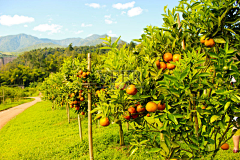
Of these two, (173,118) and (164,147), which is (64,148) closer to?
(164,147)

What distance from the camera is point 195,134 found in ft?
4.35

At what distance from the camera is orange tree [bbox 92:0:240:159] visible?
3.95 feet

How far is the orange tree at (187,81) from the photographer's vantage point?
3.95 ft

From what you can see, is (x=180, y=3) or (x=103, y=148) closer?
(x=180, y=3)

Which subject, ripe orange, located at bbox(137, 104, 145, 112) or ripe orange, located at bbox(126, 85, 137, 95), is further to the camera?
ripe orange, located at bbox(137, 104, 145, 112)

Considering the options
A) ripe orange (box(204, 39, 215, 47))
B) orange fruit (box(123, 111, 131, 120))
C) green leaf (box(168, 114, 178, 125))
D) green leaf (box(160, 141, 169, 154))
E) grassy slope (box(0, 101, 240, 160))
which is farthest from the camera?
grassy slope (box(0, 101, 240, 160))

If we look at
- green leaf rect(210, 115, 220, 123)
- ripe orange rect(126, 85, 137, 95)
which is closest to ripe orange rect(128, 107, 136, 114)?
ripe orange rect(126, 85, 137, 95)

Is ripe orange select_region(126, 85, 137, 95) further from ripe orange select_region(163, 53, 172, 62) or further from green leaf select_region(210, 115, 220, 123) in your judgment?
green leaf select_region(210, 115, 220, 123)

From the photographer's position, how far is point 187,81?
1241 millimetres

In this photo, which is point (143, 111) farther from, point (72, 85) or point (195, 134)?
point (72, 85)

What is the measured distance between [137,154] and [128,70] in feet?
10.1

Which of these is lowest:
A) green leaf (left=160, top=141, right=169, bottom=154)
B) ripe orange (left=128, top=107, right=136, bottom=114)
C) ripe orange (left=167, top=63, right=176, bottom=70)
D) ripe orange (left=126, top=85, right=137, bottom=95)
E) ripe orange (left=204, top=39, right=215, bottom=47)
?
green leaf (left=160, top=141, right=169, bottom=154)

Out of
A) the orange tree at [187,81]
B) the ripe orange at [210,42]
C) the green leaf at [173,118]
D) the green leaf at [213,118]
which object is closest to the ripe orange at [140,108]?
the orange tree at [187,81]

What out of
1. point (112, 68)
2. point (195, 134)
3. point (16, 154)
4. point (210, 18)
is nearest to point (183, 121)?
point (195, 134)
